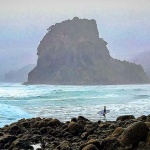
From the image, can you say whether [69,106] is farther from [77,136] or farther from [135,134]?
[135,134]

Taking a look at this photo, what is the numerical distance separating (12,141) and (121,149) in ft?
14.9

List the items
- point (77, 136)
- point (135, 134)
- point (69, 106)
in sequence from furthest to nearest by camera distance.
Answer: point (69, 106) < point (77, 136) < point (135, 134)

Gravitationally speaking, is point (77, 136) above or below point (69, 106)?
above

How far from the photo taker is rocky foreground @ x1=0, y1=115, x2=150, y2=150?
970 cm

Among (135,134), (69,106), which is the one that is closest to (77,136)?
(135,134)

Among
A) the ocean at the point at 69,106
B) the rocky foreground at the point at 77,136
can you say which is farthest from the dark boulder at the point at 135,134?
the ocean at the point at 69,106

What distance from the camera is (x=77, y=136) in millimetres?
13430

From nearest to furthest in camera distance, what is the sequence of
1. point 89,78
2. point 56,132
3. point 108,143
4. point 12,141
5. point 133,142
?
point 133,142 < point 108,143 < point 12,141 < point 56,132 < point 89,78

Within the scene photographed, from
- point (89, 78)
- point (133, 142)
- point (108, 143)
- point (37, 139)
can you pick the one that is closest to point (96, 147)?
point (108, 143)

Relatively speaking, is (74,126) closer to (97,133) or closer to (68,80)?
(97,133)

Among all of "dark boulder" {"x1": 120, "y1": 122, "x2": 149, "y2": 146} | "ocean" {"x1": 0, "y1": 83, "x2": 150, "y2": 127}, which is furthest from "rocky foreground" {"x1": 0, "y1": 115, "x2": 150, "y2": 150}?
"ocean" {"x1": 0, "y1": 83, "x2": 150, "y2": 127}

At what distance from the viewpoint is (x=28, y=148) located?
38.4 ft

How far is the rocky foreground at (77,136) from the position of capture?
970cm

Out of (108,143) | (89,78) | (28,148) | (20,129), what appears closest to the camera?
(108,143)
